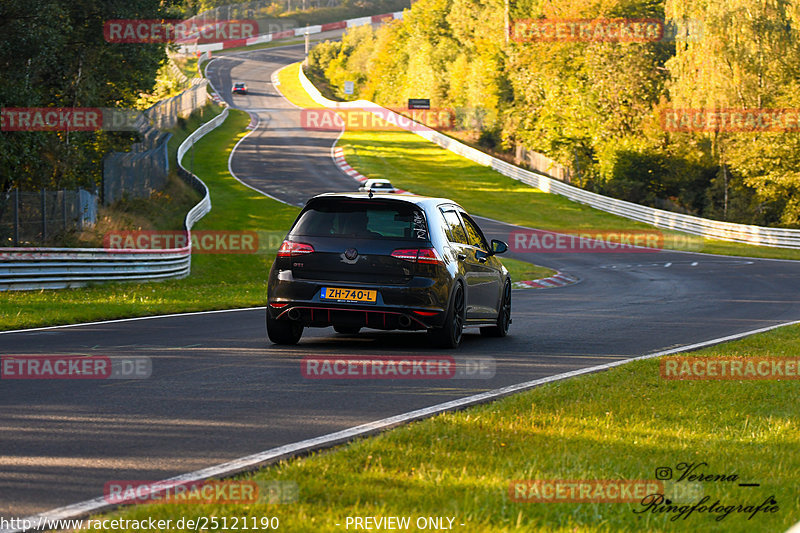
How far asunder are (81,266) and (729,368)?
15.1 m

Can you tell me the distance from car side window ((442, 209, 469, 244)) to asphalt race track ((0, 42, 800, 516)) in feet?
4.47

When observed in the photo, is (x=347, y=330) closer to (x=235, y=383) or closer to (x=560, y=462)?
(x=235, y=383)

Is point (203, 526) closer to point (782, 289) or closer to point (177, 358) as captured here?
point (177, 358)

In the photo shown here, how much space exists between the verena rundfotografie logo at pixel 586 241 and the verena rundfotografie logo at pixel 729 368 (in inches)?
1139

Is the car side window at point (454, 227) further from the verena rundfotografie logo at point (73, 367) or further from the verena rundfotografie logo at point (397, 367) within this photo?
the verena rundfotografie logo at point (73, 367)

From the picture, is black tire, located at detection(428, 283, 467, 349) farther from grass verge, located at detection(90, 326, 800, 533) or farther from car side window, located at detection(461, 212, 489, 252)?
grass verge, located at detection(90, 326, 800, 533)

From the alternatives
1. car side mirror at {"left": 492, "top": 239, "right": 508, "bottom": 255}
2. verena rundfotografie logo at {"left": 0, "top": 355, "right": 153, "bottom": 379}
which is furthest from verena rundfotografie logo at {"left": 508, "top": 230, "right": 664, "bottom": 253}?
verena rundfotografie logo at {"left": 0, "top": 355, "right": 153, "bottom": 379}

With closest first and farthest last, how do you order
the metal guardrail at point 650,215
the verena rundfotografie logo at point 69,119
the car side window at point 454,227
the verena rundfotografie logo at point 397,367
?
the verena rundfotografie logo at point 397,367, the car side window at point 454,227, the verena rundfotografie logo at point 69,119, the metal guardrail at point 650,215

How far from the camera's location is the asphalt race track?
586cm

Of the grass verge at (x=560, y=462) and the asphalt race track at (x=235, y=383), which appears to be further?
the asphalt race track at (x=235, y=383)

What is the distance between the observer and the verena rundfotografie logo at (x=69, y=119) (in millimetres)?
24078

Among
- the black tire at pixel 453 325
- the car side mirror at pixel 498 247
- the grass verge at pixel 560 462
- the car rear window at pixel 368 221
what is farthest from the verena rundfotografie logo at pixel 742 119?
the grass verge at pixel 560 462

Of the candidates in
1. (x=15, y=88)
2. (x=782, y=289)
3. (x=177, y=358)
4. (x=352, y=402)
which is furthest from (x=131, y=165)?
(x=352, y=402)

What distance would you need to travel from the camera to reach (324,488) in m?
5.02
